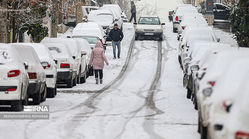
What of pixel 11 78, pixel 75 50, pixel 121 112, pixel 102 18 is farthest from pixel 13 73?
pixel 102 18

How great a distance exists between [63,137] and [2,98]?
339 cm

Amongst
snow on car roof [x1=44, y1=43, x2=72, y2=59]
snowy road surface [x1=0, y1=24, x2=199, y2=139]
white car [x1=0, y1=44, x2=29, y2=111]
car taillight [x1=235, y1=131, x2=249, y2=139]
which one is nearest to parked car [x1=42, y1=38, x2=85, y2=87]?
snow on car roof [x1=44, y1=43, x2=72, y2=59]

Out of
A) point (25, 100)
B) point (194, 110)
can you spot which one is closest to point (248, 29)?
point (194, 110)

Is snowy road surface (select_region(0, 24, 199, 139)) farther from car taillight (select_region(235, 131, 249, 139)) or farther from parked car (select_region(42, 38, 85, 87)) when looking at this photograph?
car taillight (select_region(235, 131, 249, 139))

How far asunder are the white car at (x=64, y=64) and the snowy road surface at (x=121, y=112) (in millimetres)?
458

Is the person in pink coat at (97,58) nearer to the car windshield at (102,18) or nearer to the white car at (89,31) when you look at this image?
the white car at (89,31)

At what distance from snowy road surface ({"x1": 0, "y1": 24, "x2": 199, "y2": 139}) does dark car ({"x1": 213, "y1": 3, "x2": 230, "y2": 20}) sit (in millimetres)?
27019

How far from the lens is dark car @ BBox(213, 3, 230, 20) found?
60.2 m

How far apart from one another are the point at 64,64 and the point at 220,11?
3771cm

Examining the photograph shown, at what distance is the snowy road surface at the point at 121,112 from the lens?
46.6ft

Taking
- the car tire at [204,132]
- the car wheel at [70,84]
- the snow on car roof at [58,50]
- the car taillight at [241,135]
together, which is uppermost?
the car taillight at [241,135]

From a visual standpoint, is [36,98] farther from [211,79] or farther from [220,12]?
[220,12]

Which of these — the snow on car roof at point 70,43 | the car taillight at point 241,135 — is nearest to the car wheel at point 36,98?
the snow on car roof at point 70,43

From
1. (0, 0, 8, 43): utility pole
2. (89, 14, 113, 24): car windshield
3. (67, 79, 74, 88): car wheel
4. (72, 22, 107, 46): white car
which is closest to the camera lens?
(67, 79, 74, 88): car wheel
